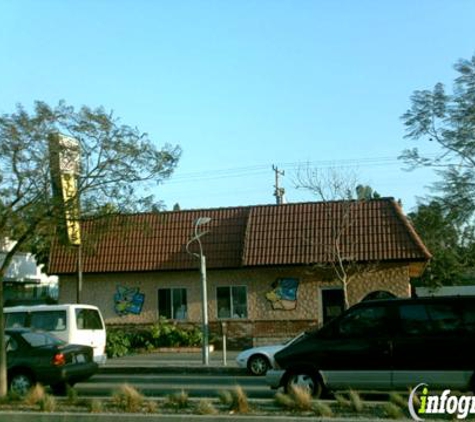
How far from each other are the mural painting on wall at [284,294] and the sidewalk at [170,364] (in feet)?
9.53

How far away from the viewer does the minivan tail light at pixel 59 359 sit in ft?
49.7

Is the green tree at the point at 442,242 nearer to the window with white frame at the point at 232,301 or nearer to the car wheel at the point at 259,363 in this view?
the car wheel at the point at 259,363

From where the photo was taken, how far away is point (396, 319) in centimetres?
1278

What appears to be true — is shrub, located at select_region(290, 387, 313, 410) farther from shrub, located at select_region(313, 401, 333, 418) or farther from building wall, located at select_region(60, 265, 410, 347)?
building wall, located at select_region(60, 265, 410, 347)

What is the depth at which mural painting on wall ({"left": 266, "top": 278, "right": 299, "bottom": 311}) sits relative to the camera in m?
28.0

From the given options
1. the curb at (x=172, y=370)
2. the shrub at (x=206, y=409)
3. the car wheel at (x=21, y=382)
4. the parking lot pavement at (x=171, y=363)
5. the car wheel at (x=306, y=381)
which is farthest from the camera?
the parking lot pavement at (x=171, y=363)

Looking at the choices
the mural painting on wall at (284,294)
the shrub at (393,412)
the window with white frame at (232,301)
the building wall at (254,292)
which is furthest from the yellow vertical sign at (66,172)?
the window with white frame at (232,301)

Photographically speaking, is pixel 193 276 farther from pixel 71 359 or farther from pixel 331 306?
pixel 71 359

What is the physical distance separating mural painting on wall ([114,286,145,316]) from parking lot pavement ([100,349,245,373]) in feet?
10.9

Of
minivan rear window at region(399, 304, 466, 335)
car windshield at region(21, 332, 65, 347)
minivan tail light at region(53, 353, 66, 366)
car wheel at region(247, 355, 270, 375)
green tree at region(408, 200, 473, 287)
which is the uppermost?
green tree at region(408, 200, 473, 287)

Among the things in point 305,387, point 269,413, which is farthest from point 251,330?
point 269,413

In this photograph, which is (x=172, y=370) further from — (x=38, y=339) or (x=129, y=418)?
(x=129, y=418)

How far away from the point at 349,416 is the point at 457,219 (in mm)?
8581

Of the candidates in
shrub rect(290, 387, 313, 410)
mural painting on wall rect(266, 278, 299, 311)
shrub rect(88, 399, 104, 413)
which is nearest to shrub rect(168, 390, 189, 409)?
shrub rect(88, 399, 104, 413)
